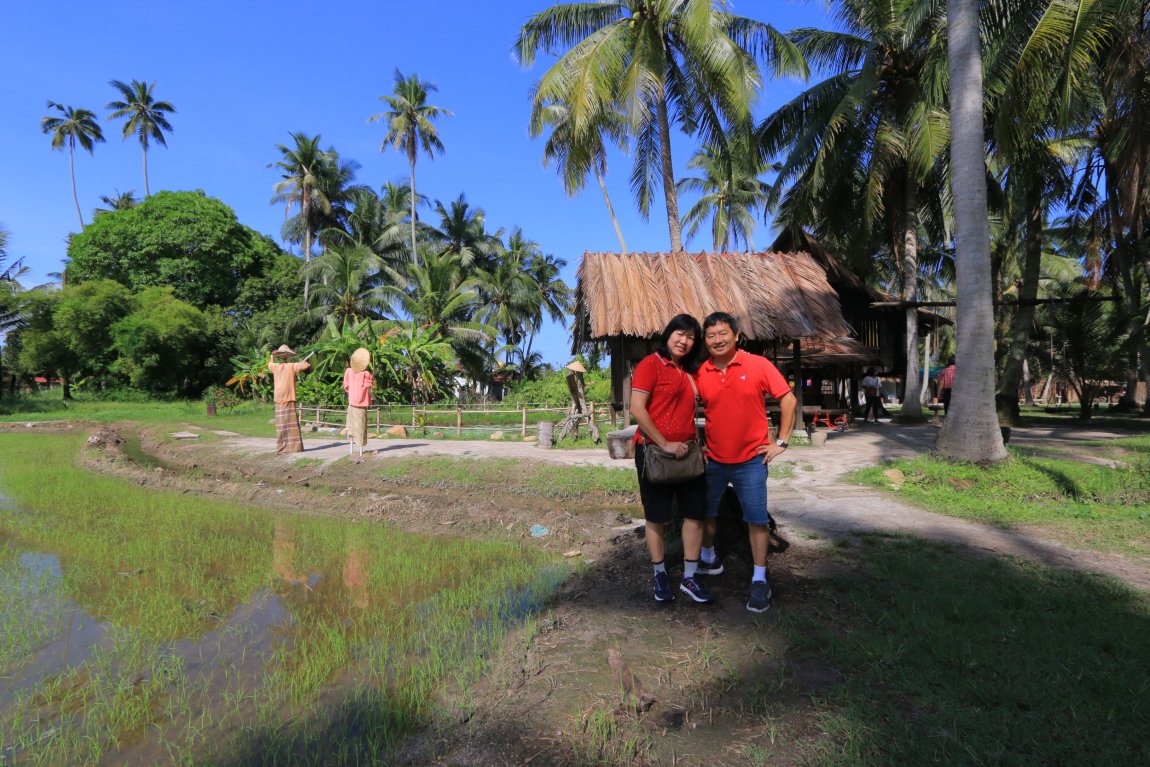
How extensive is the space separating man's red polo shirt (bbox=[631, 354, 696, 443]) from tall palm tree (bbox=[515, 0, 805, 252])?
401 inches

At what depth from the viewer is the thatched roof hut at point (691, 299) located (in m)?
10.5

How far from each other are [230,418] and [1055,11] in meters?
24.2

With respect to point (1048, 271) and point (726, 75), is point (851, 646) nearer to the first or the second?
point (726, 75)

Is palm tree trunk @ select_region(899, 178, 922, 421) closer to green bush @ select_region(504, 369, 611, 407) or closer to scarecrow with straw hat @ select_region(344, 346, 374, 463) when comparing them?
green bush @ select_region(504, 369, 611, 407)

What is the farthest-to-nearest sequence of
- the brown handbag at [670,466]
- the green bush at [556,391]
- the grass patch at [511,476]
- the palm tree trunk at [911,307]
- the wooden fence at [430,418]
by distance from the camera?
the green bush at [556,391]
the palm tree trunk at [911,307]
the wooden fence at [430,418]
the grass patch at [511,476]
the brown handbag at [670,466]

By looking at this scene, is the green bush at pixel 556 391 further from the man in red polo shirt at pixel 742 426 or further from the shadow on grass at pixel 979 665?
the shadow on grass at pixel 979 665

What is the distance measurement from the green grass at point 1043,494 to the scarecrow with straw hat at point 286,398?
9.66 metres

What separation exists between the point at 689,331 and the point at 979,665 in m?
2.12

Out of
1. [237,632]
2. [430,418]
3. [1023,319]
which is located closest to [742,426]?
[237,632]

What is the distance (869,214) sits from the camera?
14.2 m

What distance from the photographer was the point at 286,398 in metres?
10.7

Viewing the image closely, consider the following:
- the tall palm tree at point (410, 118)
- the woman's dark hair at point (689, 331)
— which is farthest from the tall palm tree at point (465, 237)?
the woman's dark hair at point (689, 331)

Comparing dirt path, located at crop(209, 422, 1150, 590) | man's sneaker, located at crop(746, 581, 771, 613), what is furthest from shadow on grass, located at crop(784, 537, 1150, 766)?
dirt path, located at crop(209, 422, 1150, 590)

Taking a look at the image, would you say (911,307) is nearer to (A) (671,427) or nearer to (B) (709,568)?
(B) (709,568)
